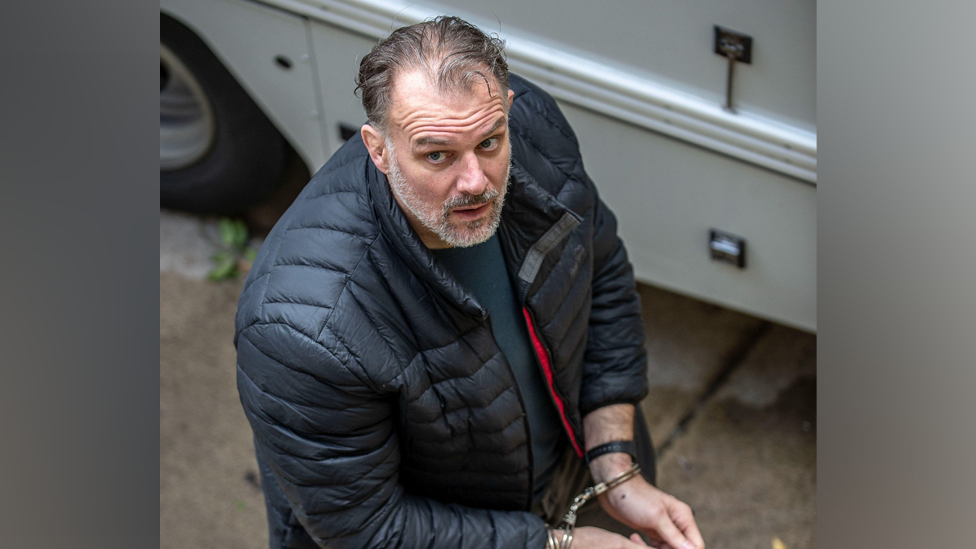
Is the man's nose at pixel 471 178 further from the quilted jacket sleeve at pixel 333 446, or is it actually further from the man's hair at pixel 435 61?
the quilted jacket sleeve at pixel 333 446

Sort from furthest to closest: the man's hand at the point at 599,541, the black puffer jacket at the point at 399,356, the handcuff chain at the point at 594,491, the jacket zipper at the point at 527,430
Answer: the handcuff chain at the point at 594,491, the man's hand at the point at 599,541, the jacket zipper at the point at 527,430, the black puffer jacket at the point at 399,356

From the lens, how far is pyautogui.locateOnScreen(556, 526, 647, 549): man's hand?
1968 millimetres

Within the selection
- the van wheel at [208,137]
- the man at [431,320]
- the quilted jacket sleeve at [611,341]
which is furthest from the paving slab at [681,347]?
the van wheel at [208,137]

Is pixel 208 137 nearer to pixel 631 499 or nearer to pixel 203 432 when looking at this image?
pixel 203 432

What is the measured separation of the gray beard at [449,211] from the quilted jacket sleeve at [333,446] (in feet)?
0.90

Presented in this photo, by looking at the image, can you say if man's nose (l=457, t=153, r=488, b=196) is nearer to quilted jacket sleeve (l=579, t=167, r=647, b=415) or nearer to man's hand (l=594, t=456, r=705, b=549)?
quilted jacket sleeve (l=579, t=167, r=647, b=415)

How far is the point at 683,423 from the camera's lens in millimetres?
3404

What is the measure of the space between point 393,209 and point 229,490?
6.42ft

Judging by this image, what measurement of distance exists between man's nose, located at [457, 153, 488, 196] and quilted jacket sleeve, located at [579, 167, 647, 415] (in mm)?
692

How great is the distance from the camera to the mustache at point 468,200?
1600 millimetres

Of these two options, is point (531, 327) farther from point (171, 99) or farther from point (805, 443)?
point (171, 99)

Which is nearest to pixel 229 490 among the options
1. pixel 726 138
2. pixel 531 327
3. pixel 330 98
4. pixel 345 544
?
pixel 330 98

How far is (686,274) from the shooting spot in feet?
10.1

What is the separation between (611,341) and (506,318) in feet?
1.52
